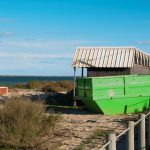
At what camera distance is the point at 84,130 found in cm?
1638

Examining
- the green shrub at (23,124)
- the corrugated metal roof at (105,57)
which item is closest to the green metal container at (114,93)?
the corrugated metal roof at (105,57)

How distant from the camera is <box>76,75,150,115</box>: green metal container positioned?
21.1 meters

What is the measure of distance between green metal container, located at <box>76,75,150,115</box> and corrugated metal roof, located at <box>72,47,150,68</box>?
3271 mm

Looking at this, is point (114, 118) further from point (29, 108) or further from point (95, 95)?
point (29, 108)

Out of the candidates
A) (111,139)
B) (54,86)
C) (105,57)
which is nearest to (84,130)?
(111,139)

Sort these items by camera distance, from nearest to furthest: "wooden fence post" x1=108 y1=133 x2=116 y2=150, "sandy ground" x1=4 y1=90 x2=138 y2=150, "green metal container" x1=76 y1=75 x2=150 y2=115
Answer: "wooden fence post" x1=108 y1=133 x2=116 y2=150 → "sandy ground" x1=4 y1=90 x2=138 y2=150 → "green metal container" x1=76 y1=75 x2=150 y2=115

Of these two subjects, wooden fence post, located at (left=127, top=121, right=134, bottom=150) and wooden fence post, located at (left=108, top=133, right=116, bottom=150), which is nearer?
wooden fence post, located at (left=108, top=133, right=116, bottom=150)

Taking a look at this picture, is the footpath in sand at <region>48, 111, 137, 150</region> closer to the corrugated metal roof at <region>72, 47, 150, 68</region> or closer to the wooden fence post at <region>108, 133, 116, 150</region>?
the corrugated metal roof at <region>72, 47, 150, 68</region>

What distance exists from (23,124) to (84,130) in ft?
10.6

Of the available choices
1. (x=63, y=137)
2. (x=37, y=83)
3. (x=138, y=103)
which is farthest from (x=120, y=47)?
(x=37, y=83)

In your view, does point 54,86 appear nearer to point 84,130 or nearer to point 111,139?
point 84,130

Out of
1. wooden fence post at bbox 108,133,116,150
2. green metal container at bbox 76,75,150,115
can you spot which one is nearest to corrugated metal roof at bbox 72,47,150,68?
green metal container at bbox 76,75,150,115

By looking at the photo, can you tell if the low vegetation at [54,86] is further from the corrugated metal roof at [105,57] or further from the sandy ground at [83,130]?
the sandy ground at [83,130]

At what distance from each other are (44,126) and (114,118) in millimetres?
5751
